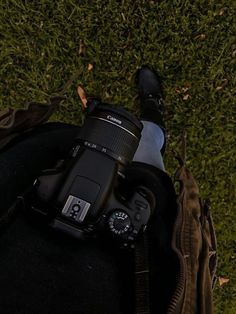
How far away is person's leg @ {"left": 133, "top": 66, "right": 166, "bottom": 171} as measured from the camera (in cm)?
187

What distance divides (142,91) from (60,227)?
1.05 meters

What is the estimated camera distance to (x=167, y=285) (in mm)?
1413

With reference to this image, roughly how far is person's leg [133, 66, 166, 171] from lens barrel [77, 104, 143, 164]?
35 centimetres

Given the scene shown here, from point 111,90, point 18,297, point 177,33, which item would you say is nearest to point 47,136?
point 18,297

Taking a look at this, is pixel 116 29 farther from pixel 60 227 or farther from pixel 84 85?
pixel 60 227

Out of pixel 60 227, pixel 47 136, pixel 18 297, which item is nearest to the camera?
pixel 18 297

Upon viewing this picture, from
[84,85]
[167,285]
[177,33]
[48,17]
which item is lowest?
[167,285]

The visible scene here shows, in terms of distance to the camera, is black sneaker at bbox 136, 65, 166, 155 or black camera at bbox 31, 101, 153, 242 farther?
black sneaker at bbox 136, 65, 166, 155

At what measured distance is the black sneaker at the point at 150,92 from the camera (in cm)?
224

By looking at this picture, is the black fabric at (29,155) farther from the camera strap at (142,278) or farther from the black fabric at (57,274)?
the camera strap at (142,278)

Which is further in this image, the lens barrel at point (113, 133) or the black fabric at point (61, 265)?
the lens barrel at point (113, 133)

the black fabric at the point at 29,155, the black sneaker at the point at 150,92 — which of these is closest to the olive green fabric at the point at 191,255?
the black fabric at the point at 29,155

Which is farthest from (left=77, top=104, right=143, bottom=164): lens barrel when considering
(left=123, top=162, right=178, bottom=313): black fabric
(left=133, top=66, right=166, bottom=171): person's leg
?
(left=133, top=66, right=166, bottom=171): person's leg

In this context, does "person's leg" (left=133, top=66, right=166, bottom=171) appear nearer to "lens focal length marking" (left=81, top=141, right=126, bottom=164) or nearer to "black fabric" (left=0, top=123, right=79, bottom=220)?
"black fabric" (left=0, top=123, right=79, bottom=220)
